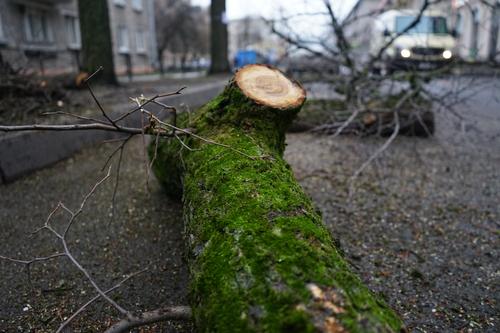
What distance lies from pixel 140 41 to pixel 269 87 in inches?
905

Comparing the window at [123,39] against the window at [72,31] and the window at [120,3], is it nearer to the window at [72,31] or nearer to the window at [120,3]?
the window at [120,3]

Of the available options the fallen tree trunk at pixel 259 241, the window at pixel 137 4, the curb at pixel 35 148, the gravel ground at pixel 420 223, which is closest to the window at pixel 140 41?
the window at pixel 137 4

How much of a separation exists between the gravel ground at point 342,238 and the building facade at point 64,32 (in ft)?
24.9

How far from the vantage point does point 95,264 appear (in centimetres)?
238

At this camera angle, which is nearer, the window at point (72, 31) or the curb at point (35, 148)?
the curb at point (35, 148)

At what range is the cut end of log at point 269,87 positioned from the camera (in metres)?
2.24

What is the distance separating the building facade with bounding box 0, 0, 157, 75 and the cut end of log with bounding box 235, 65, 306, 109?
342 inches

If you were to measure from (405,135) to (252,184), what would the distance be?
14.6ft

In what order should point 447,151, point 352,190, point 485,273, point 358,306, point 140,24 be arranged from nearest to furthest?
point 358,306
point 485,273
point 352,190
point 447,151
point 140,24

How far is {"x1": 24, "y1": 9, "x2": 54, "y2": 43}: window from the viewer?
15.5 meters

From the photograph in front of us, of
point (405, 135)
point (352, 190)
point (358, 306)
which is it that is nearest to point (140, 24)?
point (405, 135)

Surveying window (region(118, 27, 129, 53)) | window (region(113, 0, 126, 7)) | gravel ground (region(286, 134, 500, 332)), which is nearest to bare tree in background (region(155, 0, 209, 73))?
window (region(118, 27, 129, 53))

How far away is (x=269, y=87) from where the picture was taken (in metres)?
2.32

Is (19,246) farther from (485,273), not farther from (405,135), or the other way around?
(405,135)
